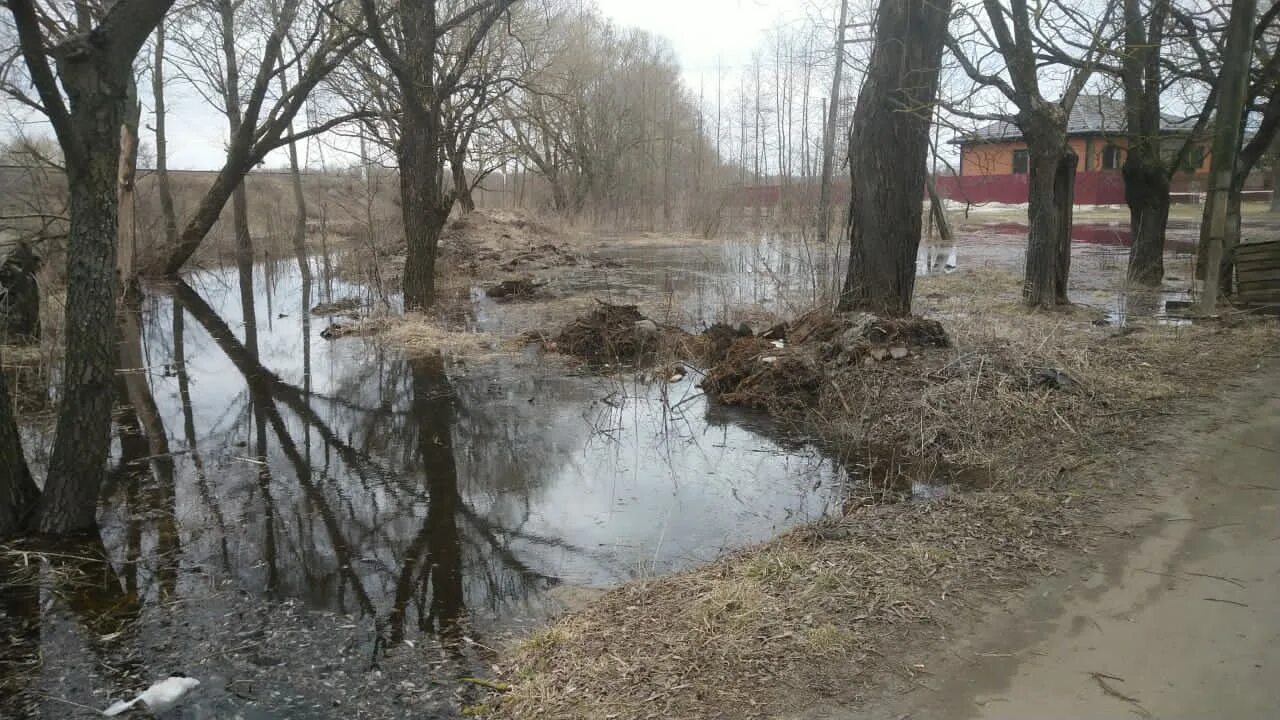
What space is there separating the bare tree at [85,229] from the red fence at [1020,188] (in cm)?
4348

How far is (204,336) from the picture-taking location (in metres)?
12.6

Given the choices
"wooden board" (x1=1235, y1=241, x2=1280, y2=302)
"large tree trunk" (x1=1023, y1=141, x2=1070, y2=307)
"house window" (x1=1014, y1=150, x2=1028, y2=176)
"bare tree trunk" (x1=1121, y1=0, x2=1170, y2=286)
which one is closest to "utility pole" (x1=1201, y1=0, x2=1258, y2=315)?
"wooden board" (x1=1235, y1=241, x2=1280, y2=302)

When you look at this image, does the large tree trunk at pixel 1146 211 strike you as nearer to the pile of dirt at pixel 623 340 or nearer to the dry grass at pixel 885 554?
the dry grass at pixel 885 554

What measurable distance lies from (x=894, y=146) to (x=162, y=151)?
1974 centimetres

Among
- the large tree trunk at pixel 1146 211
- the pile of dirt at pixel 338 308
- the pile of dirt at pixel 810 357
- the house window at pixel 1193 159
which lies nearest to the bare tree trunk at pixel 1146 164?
the large tree trunk at pixel 1146 211

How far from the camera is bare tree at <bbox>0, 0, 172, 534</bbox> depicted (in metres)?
4.57

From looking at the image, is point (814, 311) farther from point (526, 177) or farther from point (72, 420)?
point (526, 177)

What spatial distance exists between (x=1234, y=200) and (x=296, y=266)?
22.7m

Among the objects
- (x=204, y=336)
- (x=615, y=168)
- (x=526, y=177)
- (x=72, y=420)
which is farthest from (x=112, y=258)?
(x=526, y=177)

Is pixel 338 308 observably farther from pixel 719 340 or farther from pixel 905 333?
pixel 905 333

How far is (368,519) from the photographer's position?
17.8ft

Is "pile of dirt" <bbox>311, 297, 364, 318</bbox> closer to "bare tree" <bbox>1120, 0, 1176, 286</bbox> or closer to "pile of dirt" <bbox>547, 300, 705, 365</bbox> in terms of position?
"pile of dirt" <bbox>547, 300, 705, 365</bbox>

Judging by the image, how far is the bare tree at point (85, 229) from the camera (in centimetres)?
457

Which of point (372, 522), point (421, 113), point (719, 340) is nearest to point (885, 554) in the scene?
point (372, 522)
